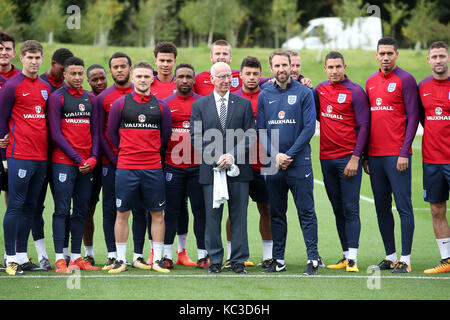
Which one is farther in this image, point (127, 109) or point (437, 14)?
point (437, 14)

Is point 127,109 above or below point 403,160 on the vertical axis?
above

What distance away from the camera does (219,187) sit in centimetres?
703

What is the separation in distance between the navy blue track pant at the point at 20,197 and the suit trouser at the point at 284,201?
2.49 metres

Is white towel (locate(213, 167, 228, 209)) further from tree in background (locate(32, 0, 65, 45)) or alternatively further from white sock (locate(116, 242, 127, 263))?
tree in background (locate(32, 0, 65, 45))

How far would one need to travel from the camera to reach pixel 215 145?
7.13m

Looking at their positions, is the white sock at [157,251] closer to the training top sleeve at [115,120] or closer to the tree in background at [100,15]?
the training top sleeve at [115,120]

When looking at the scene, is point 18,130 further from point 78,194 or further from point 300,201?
point 300,201

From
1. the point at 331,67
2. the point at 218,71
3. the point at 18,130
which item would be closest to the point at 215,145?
the point at 218,71

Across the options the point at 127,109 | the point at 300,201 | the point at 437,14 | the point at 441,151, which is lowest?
the point at 300,201

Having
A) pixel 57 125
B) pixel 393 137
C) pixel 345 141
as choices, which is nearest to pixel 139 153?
pixel 57 125

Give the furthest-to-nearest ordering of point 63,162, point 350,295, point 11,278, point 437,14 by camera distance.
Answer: point 437,14 < point 63,162 < point 11,278 < point 350,295

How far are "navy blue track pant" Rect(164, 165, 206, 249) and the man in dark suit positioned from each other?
15.5 inches

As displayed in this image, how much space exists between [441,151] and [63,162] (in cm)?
409

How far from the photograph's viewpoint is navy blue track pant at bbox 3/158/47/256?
7.07m
